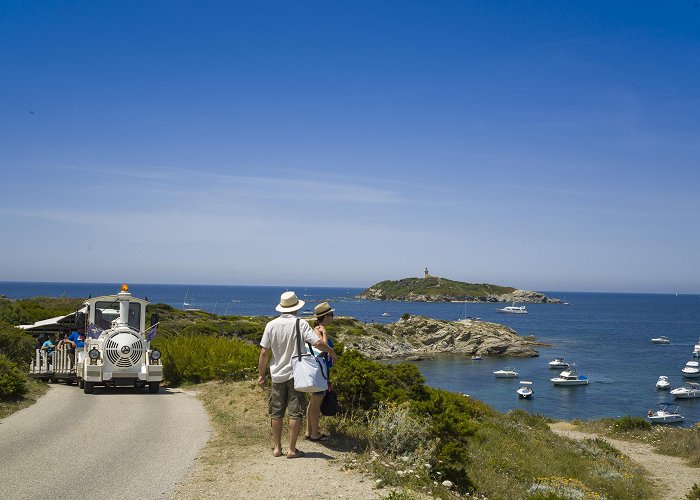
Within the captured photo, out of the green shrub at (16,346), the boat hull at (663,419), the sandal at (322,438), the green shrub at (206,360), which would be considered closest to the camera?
the sandal at (322,438)

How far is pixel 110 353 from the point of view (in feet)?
51.0

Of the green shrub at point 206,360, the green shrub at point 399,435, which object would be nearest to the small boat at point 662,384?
the green shrub at point 206,360

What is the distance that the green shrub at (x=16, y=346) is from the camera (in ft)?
61.6

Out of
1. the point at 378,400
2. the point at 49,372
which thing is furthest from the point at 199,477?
the point at 49,372

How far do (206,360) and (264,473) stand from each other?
34.8ft

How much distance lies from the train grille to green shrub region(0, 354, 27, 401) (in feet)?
7.10

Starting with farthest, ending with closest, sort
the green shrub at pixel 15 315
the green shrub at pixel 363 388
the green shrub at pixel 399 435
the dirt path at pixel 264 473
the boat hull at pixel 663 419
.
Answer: the boat hull at pixel 663 419 → the green shrub at pixel 15 315 → the green shrub at pixel 363 388 → the green shrub at pixel 399 435 → the dirt path at pixel 264 473

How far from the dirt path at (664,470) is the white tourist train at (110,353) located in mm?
13204

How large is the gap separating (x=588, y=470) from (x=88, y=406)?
37.3ft

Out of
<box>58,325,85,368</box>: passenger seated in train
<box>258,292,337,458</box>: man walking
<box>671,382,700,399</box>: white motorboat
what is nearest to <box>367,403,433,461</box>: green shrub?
<box>258,292,337,458</box>: man walking

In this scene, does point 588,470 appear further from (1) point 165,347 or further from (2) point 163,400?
(1) point 165,347

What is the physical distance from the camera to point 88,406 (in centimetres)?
1309

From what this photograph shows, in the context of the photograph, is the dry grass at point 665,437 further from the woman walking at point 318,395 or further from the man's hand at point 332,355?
the man's hand at point 332,355

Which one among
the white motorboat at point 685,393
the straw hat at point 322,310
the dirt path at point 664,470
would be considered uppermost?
the straw hat at point 322,310
